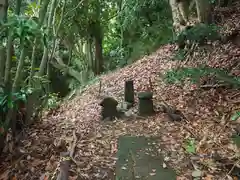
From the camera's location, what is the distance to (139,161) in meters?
3.76

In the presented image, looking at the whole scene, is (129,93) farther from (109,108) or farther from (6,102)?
(6,102)

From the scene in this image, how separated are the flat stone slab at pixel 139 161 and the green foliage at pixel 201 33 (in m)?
4.37

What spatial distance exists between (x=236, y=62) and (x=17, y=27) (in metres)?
5.25

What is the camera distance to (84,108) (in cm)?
685

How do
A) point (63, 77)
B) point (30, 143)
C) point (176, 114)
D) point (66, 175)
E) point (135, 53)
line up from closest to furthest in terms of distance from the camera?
1. point (66, 175)
2. point (30, 143)
3. point (176, 114)
4. point (135, 53)
5. point (63, 77)

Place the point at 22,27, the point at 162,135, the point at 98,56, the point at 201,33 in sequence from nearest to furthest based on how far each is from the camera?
1. the point at 22,27
2. the point at 162,135
3. the point at 201,33
4. the point at 98,56

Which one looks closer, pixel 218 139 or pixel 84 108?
pixel 218 139

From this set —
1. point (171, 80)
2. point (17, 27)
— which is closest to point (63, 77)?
point (171, 80)

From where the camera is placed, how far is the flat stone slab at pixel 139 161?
3393mm

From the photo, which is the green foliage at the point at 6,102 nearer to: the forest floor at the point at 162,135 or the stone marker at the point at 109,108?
the forest floor at the point at 162,135

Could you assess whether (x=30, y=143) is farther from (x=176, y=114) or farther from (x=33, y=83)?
(x=176, y=114)

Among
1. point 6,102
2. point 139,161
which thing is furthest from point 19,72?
point 139,161

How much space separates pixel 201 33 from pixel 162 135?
4.20 meters

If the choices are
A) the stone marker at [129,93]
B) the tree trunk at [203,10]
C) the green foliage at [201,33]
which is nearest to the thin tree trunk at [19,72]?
the stone marker at [129,93]
